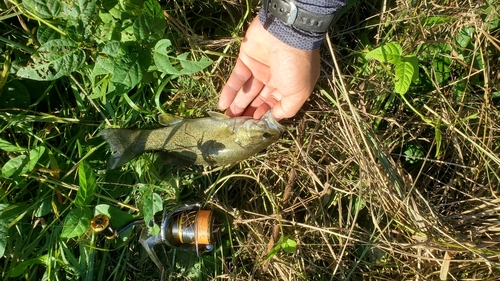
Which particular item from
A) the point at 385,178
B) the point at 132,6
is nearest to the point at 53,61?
the point at 132,6

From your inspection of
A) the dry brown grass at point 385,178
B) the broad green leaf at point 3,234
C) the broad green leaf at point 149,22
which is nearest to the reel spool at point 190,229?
the dry brown grass at point 385,178

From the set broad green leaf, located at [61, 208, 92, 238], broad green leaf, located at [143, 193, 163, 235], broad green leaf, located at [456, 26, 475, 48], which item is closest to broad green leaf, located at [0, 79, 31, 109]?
broad green leaf, located at [61, 208, 92, 238]

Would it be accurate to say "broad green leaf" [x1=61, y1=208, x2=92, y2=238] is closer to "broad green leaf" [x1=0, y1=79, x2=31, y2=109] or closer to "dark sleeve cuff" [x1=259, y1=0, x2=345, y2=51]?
"broad green leaf" [x1=0, y1=79, x2=31, y2=109]

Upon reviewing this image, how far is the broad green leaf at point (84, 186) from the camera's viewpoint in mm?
2807

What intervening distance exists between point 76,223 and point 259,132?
1342 mm

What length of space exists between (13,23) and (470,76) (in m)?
3.29

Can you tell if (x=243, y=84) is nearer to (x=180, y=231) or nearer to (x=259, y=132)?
(x=259, y=132)

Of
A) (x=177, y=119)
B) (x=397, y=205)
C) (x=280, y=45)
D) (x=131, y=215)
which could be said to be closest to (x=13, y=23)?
(x=177, y=119)

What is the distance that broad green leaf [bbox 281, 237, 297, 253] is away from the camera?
302 centimetres

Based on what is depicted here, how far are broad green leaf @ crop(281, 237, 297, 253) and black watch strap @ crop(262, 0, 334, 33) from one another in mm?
1440

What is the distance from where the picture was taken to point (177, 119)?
10.2 ft

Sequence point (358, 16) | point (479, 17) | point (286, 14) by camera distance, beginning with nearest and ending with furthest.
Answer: point (286, 14) → point (479, 17) → point (358, 16)

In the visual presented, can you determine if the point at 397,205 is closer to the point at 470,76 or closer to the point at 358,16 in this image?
the point at 470,76

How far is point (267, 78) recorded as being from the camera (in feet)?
10.1
